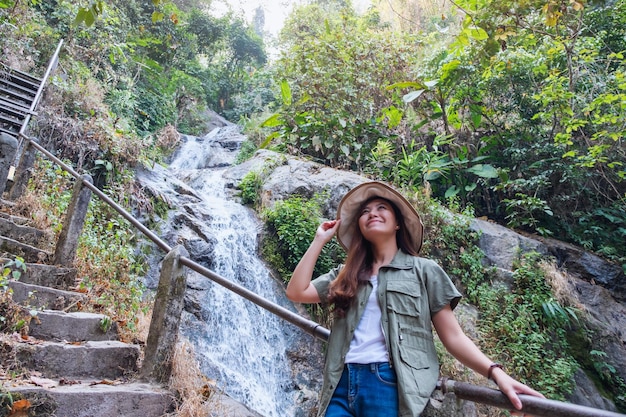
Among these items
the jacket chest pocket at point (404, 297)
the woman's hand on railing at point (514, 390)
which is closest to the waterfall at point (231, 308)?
the jacket chest pocket at point (404, 297)

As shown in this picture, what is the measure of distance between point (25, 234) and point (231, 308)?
10.9ft

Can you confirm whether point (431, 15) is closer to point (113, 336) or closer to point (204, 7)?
point (204, 7)

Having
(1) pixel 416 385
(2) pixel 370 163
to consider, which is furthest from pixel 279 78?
(1) pixel 416 385

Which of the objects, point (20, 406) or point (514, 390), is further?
point (20, 406)

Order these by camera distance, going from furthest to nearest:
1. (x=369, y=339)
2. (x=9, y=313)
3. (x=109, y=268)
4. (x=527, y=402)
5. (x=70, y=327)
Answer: (x=109, y=268), (x=70, y=327), (x=9, y=313), (x=369, y=339), (x=527, y=402)

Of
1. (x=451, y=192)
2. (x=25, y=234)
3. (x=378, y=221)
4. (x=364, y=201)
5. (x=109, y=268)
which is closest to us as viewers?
(x=378, y=221)

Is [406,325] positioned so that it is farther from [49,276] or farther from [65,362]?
[49,276]

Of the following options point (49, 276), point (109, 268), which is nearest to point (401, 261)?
point (49, 276)

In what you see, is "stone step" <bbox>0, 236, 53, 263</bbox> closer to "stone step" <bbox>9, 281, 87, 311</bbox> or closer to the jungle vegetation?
the jungle vegetation

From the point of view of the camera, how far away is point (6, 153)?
15.9 ft

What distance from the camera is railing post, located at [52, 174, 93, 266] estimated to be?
434 centimetres

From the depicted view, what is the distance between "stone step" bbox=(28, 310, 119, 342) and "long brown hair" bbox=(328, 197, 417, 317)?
2538mm

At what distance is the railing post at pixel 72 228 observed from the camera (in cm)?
434

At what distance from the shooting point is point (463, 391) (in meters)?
1.44
